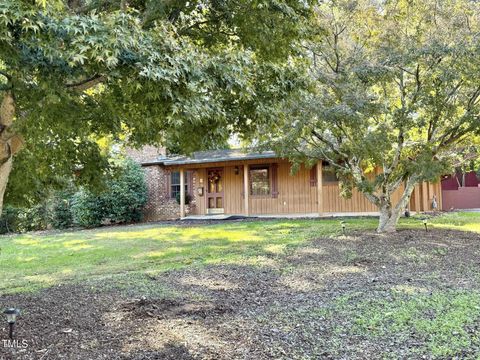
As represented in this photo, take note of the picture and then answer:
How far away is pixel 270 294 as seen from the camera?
18.7 feet

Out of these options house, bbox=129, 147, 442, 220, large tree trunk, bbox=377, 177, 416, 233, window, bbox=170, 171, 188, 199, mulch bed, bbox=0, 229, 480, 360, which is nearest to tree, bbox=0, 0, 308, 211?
mulch bed, bbox=0, 229, 480, 360

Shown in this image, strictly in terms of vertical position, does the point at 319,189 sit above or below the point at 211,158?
below

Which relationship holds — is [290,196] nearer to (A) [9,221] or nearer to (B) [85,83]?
(A) [9,221]

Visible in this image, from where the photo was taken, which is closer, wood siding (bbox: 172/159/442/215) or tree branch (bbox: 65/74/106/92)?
tree branch (bbox: 65/74/106/92)

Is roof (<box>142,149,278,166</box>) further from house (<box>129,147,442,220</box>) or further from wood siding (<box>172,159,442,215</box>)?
wood siding (<box>172,159,442,215</box>)

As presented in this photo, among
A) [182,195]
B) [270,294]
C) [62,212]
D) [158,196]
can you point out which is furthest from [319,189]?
[62,212]

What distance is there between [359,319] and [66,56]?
3.76 metres

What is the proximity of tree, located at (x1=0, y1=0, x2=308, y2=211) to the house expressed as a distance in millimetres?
11593

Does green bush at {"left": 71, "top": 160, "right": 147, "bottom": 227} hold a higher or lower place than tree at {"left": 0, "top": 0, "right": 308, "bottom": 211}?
lower

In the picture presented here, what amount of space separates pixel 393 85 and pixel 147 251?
24.9 feet

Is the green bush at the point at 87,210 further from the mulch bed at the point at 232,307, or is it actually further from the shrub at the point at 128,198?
the mulch bed at the point at 232,307

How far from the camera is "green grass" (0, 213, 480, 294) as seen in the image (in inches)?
306

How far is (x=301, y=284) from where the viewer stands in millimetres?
6184

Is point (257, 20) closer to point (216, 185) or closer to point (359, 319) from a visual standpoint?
→ point (359, 319)
